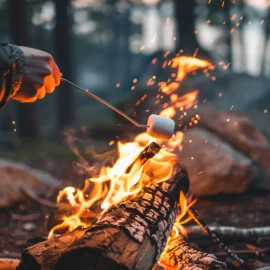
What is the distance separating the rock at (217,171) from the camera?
605cm

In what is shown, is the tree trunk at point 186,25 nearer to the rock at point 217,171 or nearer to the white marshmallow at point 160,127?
the rock at point 217,171

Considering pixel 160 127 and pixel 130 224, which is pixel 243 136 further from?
pixel 130 224

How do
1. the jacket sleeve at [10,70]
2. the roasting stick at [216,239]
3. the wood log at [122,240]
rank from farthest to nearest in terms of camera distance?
the roasting stick at [216,239] → the jacket sleeve at [10,70] → the wood log at [122,240]

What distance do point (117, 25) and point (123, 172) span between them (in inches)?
1643

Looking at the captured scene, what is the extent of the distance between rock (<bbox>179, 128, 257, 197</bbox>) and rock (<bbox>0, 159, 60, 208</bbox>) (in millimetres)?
2221

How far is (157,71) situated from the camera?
21.4 m

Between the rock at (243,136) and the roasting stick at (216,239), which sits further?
the rock at (243,136)

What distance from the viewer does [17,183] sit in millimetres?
6387

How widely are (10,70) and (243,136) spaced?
5.56m

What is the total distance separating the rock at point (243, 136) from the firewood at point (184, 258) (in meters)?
4.13

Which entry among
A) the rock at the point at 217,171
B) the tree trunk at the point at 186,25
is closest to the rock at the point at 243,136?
the rock at the point at 217,171

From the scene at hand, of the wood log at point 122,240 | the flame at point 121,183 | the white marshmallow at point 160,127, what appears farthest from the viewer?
the flame at point 121,183

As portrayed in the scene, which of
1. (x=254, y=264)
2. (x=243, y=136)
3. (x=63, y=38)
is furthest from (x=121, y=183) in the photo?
(x=63, y=38)

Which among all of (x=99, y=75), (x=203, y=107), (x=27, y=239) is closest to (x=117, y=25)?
(x=99, y=75)
